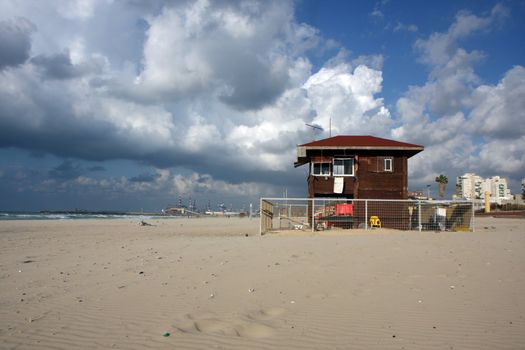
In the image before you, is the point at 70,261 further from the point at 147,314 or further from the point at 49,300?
the point at 147,314

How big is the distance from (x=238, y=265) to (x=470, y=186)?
164 m

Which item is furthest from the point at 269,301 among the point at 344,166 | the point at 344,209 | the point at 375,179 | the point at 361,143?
the point at 361,143

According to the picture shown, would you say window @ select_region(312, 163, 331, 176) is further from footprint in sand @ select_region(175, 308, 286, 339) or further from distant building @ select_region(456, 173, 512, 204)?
distant building @ select_region(456, 173, 512, 204)

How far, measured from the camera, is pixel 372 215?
2262cm

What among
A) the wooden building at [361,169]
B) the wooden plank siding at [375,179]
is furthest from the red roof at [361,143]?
the wooden plank siding at [375,179]

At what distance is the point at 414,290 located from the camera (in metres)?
6.30

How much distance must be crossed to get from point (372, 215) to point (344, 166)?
14.2ft

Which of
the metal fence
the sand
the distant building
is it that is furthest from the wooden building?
the distant building

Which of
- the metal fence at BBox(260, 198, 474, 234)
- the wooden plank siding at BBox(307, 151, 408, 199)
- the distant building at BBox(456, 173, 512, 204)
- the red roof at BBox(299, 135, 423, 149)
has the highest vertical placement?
the distant building at BBox(456, 173, 512, 204)

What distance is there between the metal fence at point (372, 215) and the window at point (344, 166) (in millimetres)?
2566

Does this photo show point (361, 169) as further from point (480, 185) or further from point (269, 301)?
point (480, 185)

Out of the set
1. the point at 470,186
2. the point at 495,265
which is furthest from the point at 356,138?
the point at 470,186

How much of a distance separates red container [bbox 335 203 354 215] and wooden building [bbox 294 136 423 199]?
2314 mm

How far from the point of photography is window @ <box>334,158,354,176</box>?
25.4m
